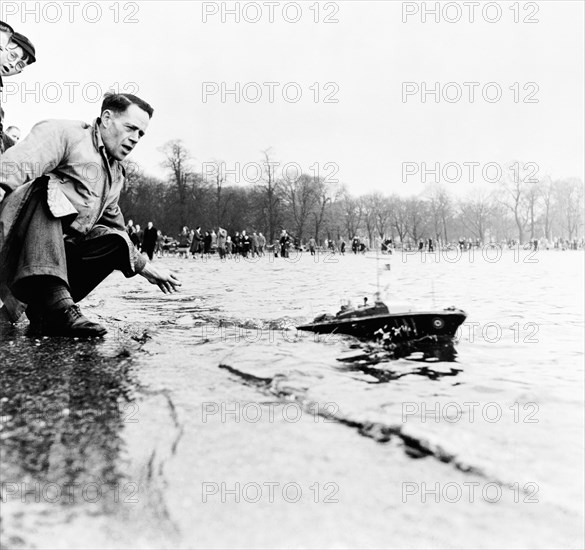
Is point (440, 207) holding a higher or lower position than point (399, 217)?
higher

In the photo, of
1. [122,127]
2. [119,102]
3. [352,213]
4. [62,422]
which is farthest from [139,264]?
[352,213]

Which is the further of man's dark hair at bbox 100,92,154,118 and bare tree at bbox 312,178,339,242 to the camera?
bare tree at bbox 312,178,339,242

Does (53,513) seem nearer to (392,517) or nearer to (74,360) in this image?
(392,517)

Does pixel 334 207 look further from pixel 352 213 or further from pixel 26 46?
pixel 26 46

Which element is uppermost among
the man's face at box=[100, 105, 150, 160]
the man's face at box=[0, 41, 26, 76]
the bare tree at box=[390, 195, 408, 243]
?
the bare tree at box=[390, 195, 408, 243]

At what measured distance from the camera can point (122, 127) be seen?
320 cm

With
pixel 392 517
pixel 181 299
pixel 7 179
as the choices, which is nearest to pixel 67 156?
pixel 7 179

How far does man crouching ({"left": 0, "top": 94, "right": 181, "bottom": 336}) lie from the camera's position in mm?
2939

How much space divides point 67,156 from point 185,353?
4.34 ft

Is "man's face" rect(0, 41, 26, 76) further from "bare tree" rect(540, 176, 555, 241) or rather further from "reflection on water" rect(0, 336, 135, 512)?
"bare tree" rect(540, 176, 555, 241)

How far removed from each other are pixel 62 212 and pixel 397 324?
2170 millimetres

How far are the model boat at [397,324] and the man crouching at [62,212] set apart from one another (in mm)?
1283

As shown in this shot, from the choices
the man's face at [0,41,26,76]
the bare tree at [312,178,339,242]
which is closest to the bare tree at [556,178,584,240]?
the bare tree at [312,178,339,242]

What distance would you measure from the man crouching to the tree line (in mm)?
47328
